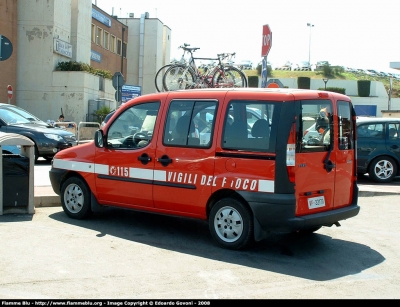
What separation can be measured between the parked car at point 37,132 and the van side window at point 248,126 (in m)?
10.3

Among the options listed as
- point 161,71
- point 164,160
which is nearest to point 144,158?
point 164,160

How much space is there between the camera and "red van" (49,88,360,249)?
6.57 meters

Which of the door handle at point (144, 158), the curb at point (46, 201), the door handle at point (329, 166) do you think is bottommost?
the curb at point (46, 201)

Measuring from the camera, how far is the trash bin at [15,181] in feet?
28.6

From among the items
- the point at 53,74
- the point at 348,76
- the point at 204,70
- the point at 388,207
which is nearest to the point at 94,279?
the point at 388,207

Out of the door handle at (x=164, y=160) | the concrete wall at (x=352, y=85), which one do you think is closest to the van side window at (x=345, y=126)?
the door handle at (x=164, y=160)

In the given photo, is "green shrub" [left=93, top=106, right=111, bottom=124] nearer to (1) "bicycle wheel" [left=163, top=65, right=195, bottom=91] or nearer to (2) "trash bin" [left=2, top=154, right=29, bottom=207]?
(1) "bicycle wheel" [left=163, top=65, right=195, bottom=91]

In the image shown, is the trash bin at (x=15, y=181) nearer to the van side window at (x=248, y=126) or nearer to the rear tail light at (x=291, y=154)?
the van side window at (x=248, y=126)

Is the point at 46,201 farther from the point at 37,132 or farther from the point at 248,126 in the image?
the point at 37,132

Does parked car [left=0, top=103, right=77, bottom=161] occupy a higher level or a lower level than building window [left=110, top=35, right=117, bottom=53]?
lower

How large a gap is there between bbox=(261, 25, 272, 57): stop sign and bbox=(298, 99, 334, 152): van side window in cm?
392

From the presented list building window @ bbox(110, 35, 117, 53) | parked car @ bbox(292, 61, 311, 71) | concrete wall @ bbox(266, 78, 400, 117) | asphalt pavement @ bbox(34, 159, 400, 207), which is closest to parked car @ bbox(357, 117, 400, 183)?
asphalt pavement @ bbox(34, 159, 400, 207)

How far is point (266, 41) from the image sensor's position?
10.8 meters

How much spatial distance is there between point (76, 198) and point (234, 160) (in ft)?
9.78
